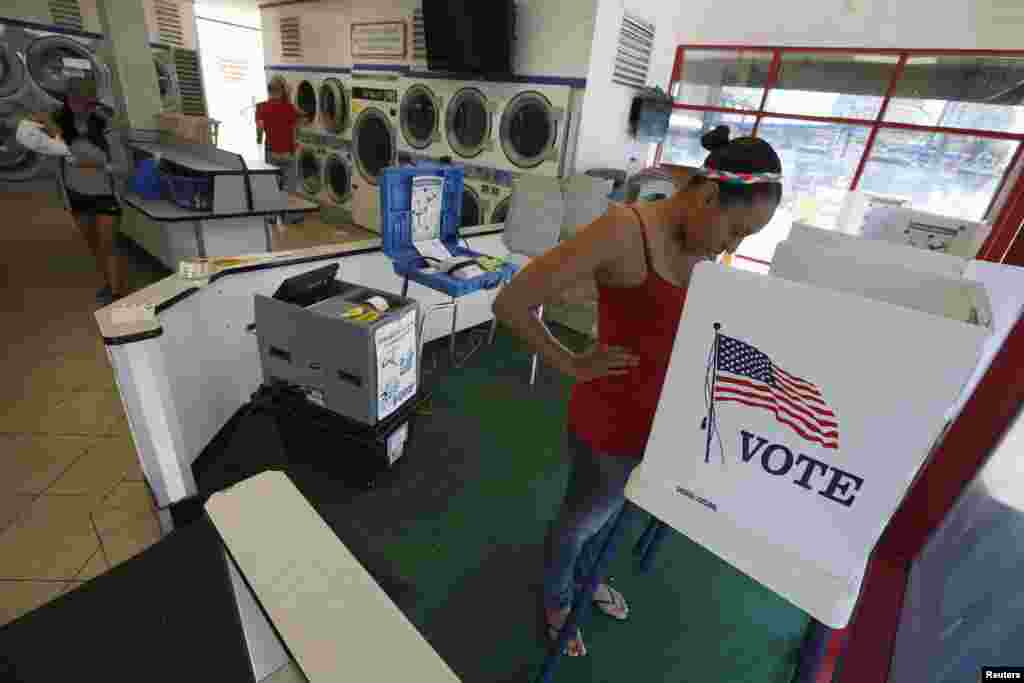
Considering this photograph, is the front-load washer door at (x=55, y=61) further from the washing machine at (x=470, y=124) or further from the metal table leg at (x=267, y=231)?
the washing machine at (x=470, y=124)

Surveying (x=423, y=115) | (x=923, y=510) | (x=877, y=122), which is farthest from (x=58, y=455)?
(x=877, y=122)

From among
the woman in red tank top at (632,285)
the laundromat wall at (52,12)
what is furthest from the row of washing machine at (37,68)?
the woman in red tank top at (632,285)

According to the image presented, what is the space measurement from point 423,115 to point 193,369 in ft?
12.5

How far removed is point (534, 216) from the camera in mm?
3213

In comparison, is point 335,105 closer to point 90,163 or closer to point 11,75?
point 90,163

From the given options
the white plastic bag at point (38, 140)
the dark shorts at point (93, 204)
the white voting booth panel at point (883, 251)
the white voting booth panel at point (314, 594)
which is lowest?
the dark shorts at point (93, 204)

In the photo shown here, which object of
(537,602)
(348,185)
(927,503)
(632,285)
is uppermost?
(632,285)

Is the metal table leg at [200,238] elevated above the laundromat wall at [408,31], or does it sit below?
below

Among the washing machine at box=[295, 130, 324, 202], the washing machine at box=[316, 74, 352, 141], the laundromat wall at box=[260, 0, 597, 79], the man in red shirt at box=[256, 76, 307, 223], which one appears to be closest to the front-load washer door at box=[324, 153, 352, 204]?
the washing machine at box=[295, 130, 324, 202]

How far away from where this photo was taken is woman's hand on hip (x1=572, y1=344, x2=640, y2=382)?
1000 millimetres

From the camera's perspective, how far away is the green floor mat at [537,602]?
1495 millimetres

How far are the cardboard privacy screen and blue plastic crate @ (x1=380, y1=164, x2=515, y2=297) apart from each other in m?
1.75

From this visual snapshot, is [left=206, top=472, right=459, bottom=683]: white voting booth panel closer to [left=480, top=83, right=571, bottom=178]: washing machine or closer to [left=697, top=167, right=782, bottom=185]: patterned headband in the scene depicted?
[left=697, top=167, right=782, bottom=185]: patterned headband

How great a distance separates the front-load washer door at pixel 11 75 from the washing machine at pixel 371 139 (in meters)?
3.60
